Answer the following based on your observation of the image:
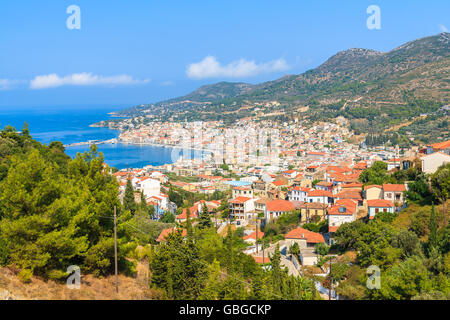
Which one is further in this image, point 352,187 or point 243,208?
point 243,208

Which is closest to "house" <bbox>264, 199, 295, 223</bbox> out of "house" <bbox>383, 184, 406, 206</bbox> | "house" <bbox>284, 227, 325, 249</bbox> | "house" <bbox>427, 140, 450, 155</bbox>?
"house" <bbox>284, 227, 325, 249</bbox>

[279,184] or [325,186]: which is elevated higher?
[325,186]

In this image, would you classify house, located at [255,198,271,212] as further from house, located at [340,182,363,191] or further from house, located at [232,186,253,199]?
house, located at [340,182,363,191]

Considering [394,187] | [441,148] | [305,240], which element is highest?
[441,148]

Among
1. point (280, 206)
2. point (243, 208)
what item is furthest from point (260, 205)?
point (280, 206)

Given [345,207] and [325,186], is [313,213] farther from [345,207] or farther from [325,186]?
[325,186]

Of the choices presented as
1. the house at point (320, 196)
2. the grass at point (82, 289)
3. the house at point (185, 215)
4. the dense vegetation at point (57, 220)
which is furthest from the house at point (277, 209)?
the dense vegetation at point (57, 220)

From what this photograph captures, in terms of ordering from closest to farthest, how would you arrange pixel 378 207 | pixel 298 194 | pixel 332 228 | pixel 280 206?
1. pixel 332 228
2. pixel 378 207
3. pixel 280 206
4. pixel 298 194
